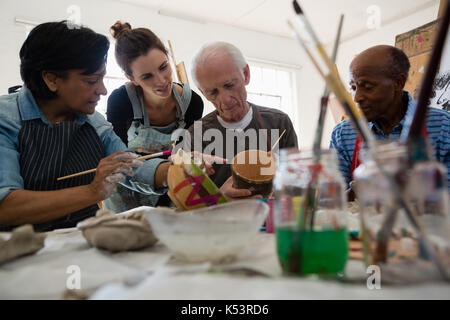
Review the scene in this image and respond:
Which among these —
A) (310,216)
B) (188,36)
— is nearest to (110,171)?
(310,216)

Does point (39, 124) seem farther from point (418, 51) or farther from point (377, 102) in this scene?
point (418, 51)

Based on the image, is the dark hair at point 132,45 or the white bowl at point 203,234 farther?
the dark hair at point 132,45

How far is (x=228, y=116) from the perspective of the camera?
76.0 inches

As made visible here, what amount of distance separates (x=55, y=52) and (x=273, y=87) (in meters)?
5.42

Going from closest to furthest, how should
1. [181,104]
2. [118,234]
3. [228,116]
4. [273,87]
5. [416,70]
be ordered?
[118,234] < [228,116] < [181,104] < [416,70] < [273,87]

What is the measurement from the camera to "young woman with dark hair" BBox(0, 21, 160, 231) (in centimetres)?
116

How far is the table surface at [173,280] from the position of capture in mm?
405

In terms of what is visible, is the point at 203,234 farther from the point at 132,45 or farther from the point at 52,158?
the point at 132,45

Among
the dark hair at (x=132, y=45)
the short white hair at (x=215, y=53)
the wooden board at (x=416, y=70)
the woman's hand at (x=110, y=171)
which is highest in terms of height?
the wooden board at (x=416, y=70)

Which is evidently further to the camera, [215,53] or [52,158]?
[215,53]

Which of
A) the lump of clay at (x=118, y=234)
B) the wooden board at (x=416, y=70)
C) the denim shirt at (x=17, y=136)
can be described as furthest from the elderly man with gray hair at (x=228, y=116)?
the wooden board at (x=416, y=70)

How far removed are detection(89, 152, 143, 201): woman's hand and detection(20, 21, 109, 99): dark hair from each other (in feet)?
1.53

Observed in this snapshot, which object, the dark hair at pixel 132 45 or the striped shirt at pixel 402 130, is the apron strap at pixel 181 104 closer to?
the dark hair at pixel 132 45

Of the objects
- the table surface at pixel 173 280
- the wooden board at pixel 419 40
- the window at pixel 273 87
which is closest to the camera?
the table surface at pixel 173 280
